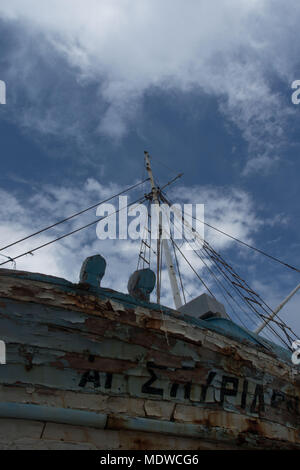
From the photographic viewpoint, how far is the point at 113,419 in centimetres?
443

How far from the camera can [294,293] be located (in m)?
12.0

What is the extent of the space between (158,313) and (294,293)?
822 centimetres

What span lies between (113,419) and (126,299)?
1621mm

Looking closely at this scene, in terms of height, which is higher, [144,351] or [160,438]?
[144,351]

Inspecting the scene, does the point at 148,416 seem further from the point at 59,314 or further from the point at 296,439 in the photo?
the point at 296,439

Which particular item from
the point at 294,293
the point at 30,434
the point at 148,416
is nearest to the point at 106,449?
the point at 148,416

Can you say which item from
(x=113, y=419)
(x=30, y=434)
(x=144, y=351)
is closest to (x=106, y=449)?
(x=113, y=419)

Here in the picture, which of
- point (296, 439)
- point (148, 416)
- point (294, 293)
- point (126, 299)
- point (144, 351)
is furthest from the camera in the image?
point (294, 293)

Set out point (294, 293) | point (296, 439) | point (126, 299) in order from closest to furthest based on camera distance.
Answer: point (126, 299)
point (296, 439)
point (294, 293)
